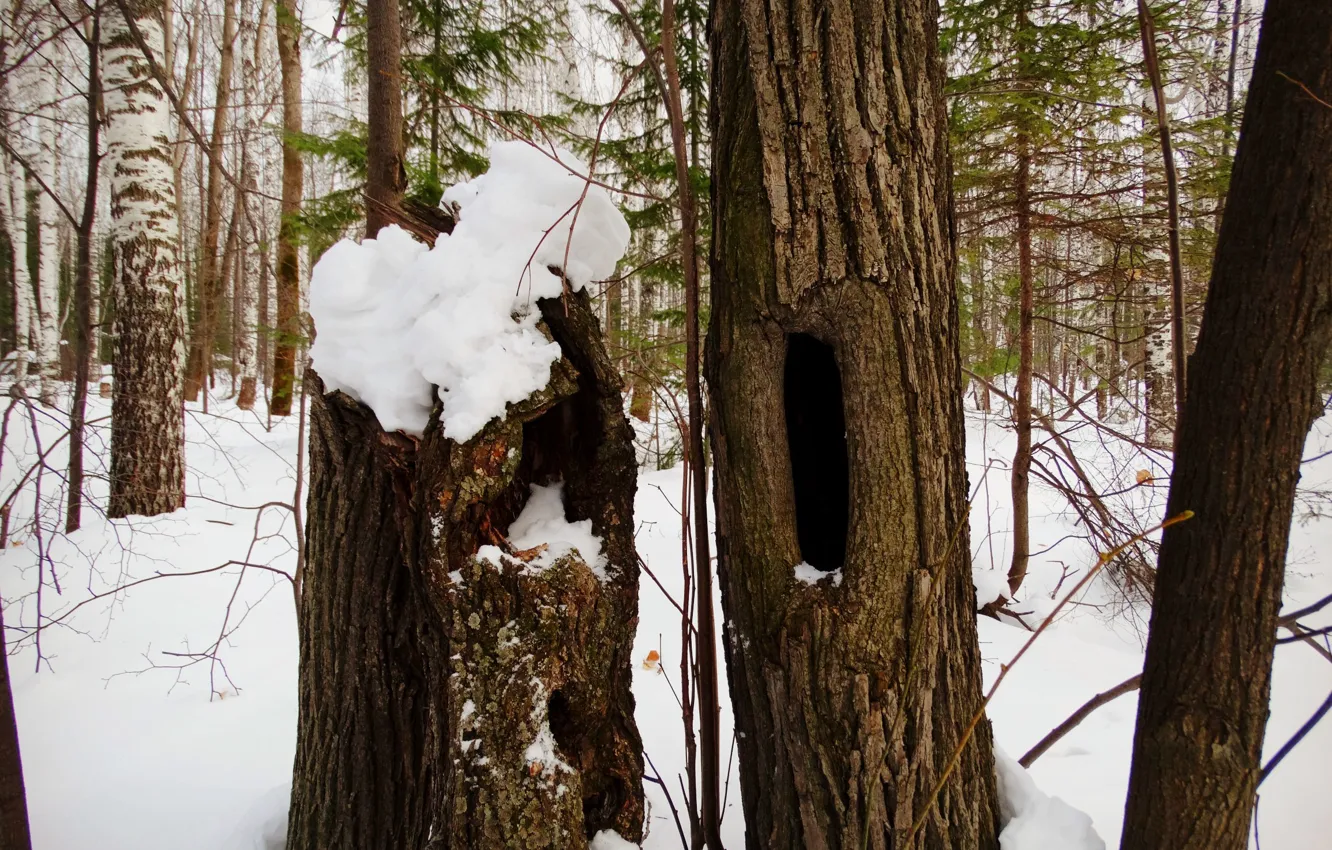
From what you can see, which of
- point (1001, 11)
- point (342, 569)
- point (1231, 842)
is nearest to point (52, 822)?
point (342, 569)

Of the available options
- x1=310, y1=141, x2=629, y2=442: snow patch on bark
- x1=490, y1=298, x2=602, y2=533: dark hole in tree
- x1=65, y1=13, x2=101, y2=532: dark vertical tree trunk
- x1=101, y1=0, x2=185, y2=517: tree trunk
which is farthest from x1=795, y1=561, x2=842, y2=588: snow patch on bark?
x1=101, y1=0, x2=185, y2=517: tree trunk

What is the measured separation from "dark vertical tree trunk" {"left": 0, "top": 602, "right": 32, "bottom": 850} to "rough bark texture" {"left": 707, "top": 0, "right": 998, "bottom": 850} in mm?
1907

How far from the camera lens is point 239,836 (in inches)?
75.5

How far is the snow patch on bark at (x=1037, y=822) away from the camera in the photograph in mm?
1232

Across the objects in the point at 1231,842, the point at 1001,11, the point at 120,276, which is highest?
the point at 1001,11

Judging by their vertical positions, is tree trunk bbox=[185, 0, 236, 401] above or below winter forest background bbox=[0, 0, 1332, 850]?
above

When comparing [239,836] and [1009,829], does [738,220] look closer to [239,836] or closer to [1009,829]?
[1009,829]

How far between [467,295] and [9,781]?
1763 millimetres

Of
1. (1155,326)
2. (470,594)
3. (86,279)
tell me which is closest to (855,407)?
(470,594)

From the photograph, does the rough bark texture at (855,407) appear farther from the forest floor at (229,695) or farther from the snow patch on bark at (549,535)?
the snow patch on bark at (549,535)

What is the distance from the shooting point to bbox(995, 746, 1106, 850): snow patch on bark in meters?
1.23

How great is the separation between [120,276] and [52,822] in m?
4.53

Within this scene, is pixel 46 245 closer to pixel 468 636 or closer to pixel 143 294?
pixel 143 294

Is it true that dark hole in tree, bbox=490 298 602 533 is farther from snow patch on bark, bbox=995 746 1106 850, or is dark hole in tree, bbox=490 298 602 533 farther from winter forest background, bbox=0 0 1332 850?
snow patch on bark, bbox=995 746 1106 850
